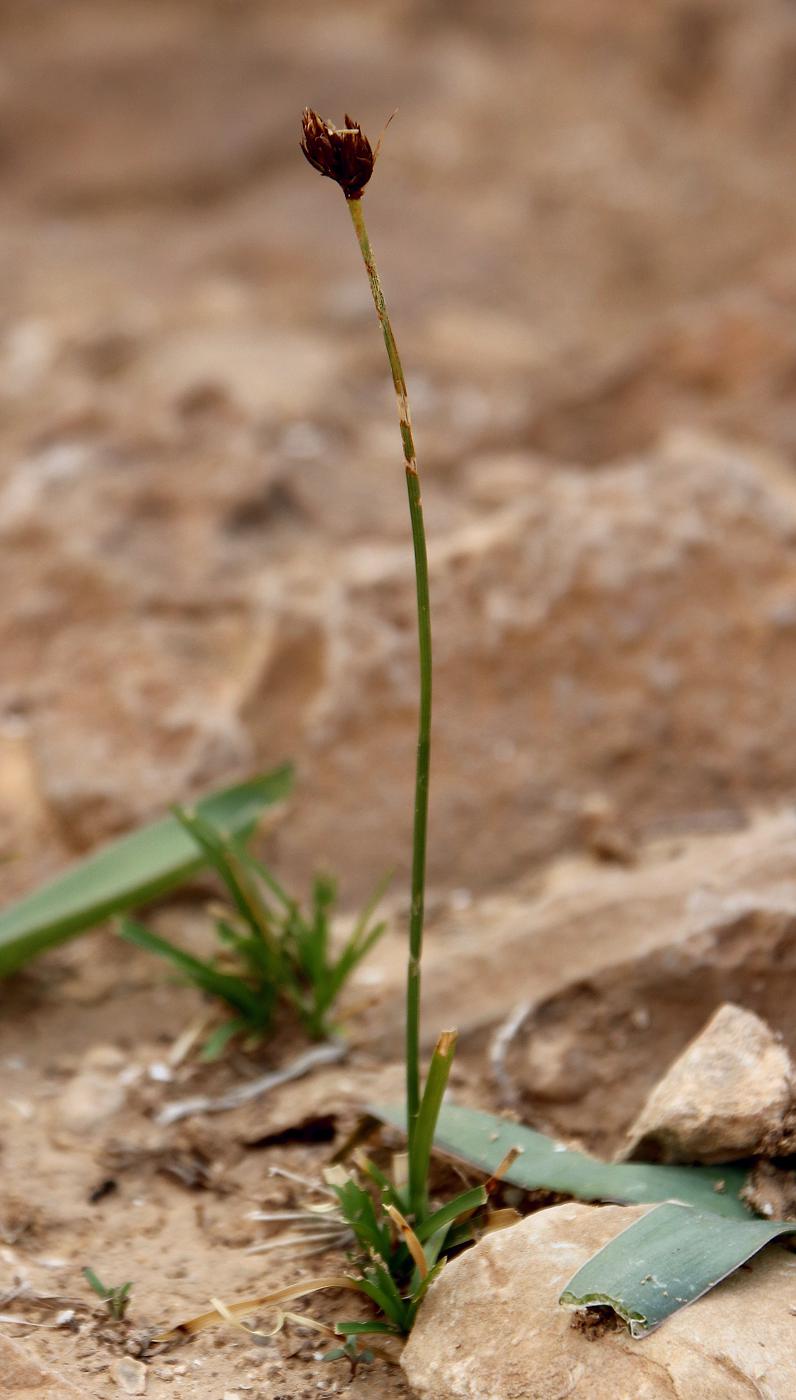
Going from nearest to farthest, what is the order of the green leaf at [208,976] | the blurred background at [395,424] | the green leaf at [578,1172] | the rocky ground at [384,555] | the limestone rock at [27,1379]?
1. the limestone rock at [27,1379]
2. the green leaf at [578,1172]
3. the rocky ground at [384,555]
4. the green leaf at [208,976]
5. the blurred background at [395,424]

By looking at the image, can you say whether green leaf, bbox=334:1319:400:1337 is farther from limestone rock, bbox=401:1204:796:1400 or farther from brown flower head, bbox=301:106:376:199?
brown flower head, bbox=301:106:376:199

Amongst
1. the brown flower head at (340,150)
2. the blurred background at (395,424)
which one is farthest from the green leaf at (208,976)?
the brown flower head at (340,150)

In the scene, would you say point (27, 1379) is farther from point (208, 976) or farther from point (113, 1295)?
point (208, 976)

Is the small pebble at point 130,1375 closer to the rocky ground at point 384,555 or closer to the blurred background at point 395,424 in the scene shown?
the rocky ground at point 384,555

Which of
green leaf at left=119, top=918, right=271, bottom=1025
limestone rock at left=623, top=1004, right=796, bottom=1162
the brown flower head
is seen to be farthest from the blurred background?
the brown flower head

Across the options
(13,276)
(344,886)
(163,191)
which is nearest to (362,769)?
(344,886)

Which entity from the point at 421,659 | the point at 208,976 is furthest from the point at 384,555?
the point at 421,659

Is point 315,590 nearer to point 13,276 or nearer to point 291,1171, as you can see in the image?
point 291,1171
